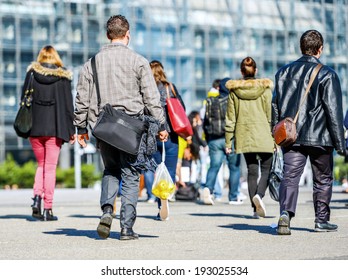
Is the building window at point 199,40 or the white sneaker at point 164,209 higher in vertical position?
the building window at point 199,40

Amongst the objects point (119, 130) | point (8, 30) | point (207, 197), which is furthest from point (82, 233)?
point (8, 30)

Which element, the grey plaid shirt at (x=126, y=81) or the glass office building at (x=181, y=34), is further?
the glass office building at (x=181, y=34)

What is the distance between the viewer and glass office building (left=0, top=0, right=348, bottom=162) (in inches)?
2633

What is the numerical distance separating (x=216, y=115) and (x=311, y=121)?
7.34 metres

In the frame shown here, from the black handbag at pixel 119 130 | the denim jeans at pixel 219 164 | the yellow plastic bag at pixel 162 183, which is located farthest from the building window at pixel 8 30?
the black handbag at pixel 119 130

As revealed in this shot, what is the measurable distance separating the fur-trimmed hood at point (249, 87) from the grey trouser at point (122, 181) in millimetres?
3927

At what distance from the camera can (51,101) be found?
13375mm

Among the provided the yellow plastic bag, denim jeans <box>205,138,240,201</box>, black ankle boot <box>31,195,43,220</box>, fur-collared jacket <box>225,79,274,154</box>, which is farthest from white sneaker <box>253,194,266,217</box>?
denim jeans <box>205,138,240,201</box>

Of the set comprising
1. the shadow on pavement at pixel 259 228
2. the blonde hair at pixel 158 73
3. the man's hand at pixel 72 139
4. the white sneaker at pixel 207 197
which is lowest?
the white sneaker at pixel 207 197

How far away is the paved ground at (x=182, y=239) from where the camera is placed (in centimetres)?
833

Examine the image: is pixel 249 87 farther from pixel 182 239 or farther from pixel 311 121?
pixel 182 239

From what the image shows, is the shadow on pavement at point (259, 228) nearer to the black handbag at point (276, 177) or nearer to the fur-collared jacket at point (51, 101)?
the black handbag at point (276, 177)
